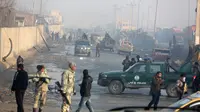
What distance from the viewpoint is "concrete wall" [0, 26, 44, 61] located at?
108 ft

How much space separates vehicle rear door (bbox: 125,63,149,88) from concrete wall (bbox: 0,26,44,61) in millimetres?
11898

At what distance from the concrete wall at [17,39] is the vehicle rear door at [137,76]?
39.0 feet

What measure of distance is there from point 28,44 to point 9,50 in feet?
50.5

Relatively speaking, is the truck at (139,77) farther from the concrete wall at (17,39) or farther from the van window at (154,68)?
the concrete wall at (17,39)

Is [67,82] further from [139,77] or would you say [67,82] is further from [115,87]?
[139,77]

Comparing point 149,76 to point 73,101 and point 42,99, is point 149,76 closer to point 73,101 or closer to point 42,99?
point 73,101

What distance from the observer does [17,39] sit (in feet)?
135

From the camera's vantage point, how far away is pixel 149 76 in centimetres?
2294

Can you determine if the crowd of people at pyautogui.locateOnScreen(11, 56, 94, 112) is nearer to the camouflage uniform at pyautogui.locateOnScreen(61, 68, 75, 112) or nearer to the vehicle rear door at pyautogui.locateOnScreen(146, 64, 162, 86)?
the camouflage uniform at pyautogui.locateOnScreen(61, 68, 75, 112)

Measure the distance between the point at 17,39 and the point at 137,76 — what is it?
20.1 metres

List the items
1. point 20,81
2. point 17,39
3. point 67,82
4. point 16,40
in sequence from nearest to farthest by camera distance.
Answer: point 67,82 → point 20,81 → point 16,40 → point 17,39

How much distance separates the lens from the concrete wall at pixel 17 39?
108 feet

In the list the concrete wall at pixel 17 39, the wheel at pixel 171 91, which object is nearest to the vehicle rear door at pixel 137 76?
the wheel at pixel 171 91

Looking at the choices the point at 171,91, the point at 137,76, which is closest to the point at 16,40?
the point at 137,76
